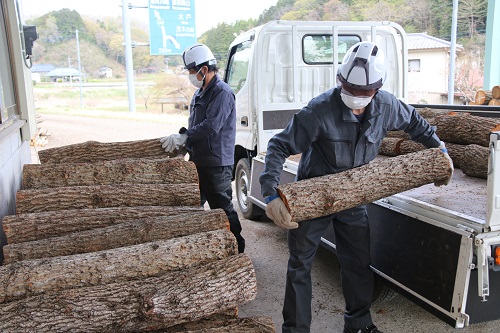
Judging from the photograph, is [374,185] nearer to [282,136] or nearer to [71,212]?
[282,136]

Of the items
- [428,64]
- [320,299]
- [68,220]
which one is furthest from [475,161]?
[428,64]

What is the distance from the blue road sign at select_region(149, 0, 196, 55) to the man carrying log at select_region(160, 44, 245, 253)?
15.8 m

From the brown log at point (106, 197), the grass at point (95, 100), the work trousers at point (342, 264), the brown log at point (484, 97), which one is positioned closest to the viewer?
the work trousers at point (342, 264)

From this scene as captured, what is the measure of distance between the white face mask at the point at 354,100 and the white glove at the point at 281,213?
77 centimetres

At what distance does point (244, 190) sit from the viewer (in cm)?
683

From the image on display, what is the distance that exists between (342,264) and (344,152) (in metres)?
0.86

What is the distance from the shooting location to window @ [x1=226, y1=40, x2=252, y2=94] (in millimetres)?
6227

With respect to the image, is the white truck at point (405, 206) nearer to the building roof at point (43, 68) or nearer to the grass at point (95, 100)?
the grass at point (95, 100)

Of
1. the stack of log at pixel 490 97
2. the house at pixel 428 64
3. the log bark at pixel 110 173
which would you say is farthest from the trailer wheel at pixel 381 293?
the house at pixel 428 64

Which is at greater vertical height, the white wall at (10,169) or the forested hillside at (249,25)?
the forested hillside at (249,25)

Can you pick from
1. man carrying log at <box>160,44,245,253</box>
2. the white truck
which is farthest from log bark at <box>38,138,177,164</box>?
the white truck

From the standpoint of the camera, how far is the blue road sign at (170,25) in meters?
19.6

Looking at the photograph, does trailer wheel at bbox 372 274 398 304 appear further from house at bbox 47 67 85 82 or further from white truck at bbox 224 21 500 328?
house at bbox 47 67 85 82

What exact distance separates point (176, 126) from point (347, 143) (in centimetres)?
1865
